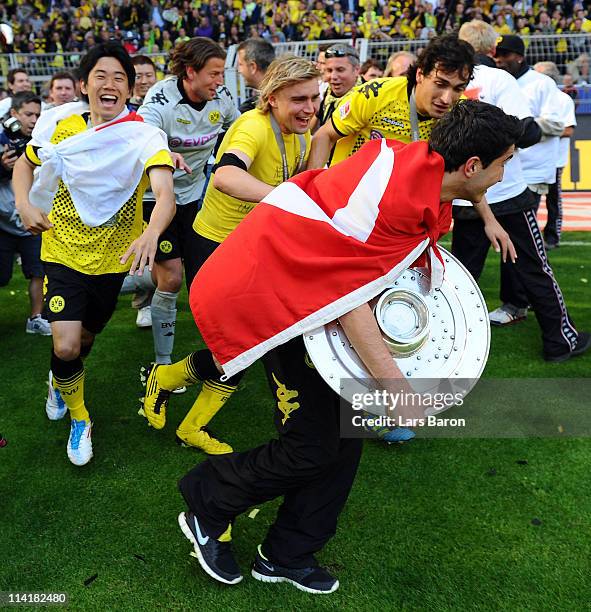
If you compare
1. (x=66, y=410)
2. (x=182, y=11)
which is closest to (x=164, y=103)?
(x=66, y=410)

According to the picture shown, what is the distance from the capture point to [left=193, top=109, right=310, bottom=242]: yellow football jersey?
329cm

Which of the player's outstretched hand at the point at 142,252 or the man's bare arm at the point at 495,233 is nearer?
the player's outstretched hand at the point at 142,252

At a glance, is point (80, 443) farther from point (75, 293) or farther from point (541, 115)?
point (541, 115)

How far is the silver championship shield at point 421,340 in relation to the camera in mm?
2209

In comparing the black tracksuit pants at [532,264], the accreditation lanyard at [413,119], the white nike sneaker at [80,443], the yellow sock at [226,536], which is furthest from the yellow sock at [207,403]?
the black tracksuit pants at [532,264]

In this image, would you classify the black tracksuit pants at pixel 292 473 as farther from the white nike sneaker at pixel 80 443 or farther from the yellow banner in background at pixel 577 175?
the yellow banner in background at pixel 577 175

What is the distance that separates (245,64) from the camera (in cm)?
530

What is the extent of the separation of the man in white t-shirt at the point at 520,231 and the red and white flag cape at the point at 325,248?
2.48 metres

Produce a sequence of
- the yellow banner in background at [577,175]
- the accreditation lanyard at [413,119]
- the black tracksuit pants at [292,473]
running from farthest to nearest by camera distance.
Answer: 1. the yellow banner in background at [577,175]
2. the accreditation lanyard at [413,119]
3. the black tracksuit pants at [292,473]

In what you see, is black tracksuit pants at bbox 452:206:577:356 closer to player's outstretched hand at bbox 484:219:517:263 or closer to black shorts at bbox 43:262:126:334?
player's outstretched hand at bbox 484:219:517:263

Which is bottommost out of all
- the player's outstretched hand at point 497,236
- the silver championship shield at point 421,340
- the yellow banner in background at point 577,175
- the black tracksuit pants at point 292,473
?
the yellow banner in background at point 577,175

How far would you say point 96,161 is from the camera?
3348 millimetres

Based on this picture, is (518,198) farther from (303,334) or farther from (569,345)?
(303,334)

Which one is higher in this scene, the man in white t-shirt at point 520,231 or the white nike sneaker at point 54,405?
the man in white t-shirt at point 520,231
